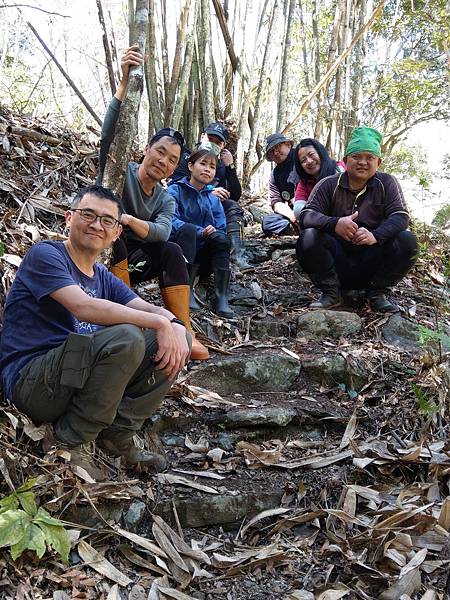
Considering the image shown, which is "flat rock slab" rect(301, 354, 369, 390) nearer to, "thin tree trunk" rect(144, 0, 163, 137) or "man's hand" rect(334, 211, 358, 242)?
"man's hand" rect(334, 211, 358, 242)

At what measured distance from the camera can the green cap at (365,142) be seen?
3.96m

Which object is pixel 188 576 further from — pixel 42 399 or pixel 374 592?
pixel 42 399

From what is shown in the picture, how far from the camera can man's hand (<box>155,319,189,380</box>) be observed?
237 cm

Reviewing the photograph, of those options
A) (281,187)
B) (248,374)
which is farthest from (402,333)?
(281,187)

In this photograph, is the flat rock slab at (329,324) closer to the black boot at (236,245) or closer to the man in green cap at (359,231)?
the man in green cap at (359,231)

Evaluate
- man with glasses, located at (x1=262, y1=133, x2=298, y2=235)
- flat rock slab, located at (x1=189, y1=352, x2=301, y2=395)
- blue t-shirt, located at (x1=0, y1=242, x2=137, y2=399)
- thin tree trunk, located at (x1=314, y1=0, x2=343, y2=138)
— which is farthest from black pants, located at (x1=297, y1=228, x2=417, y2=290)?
thin tree trunk, located at (x1=314, y1=0, x2=343, y2=138)

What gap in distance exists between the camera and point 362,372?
3477mm

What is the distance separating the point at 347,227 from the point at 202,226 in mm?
1233

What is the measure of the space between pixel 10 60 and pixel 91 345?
48.3 feet

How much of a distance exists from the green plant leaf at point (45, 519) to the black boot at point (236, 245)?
3506 millimetres

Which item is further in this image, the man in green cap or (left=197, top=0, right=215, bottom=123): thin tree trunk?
(left=197, top=0, right=215, bottom=123): thin tree trunk

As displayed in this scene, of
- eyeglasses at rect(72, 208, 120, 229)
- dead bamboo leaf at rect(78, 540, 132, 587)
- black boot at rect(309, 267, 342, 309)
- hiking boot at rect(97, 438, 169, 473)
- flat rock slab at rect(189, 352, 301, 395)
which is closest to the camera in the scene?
dead bamboo leaf at rect(78, 540, 132, 587)

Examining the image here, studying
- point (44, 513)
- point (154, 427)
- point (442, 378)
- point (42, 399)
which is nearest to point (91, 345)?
point (42, 399)

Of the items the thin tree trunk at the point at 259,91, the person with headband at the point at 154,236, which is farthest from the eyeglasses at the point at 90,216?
the thin tree trunk at the point at 259,91
